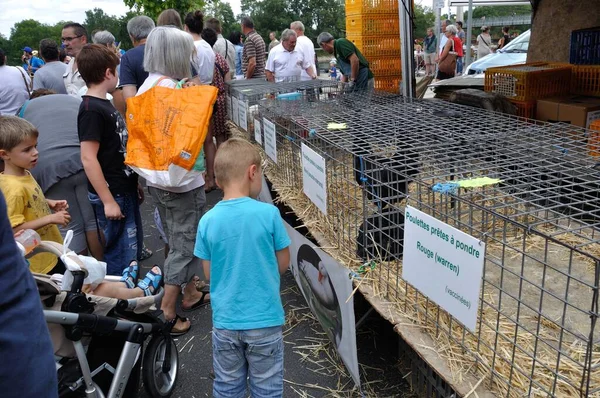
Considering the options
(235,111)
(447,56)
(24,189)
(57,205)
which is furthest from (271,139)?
(447,56)

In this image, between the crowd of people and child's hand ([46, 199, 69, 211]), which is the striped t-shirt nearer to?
the crowd of people

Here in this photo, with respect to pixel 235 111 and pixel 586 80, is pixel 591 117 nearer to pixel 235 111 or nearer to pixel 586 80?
pixel 586 80

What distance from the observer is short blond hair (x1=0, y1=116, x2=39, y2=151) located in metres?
2.92

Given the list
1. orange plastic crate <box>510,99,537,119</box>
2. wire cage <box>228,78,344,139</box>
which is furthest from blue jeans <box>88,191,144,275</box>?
orange plastic crate <box>510,99,537,119</box>

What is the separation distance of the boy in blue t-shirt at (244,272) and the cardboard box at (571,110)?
3.22m

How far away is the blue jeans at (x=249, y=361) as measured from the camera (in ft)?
7.34

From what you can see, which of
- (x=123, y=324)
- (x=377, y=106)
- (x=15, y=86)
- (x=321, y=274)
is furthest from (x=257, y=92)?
(x=123, y=324)

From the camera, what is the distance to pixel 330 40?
7695 mm

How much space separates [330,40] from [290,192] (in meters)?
4.10

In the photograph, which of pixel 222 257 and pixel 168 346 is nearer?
pixel 222 257

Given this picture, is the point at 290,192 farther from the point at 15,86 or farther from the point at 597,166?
the point at 15,86

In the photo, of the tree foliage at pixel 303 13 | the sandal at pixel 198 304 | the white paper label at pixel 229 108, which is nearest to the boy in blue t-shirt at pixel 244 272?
the sandal at pixel 198 304

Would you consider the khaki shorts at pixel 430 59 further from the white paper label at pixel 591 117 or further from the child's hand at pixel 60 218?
the child's hand at pixel 60 218

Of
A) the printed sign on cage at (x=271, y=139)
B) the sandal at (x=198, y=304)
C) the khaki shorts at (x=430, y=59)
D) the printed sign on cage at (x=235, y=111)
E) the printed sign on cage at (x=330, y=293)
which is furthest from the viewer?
the khaki shorts at (x=430, y=59)
